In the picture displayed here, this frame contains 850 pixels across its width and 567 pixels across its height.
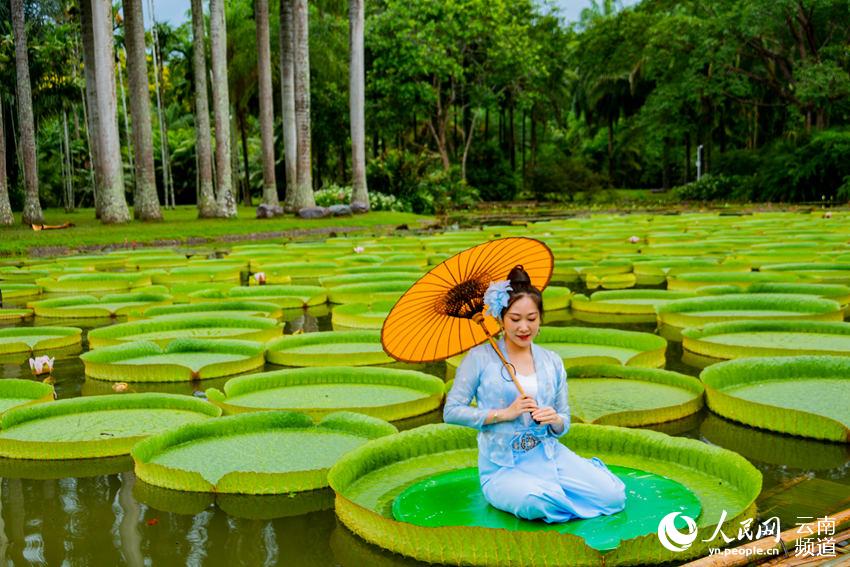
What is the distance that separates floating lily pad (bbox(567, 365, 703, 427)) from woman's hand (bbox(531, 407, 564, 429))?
1.05 m

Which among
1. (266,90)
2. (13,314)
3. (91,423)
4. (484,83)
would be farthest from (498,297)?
(484,83)

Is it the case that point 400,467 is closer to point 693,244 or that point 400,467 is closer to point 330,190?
point 693,244

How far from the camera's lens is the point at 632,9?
123ft

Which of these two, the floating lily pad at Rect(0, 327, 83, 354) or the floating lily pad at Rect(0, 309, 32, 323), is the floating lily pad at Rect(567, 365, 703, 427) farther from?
the floating lily pad at Rect(0, 309, 32, 323)

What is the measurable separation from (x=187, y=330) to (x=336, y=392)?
2.34 metres

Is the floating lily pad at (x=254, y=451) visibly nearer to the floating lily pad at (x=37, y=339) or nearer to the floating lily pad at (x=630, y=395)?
the floating lily pad at (x=630, y=395)

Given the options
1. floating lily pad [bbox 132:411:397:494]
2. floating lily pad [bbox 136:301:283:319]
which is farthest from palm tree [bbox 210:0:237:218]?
floating lily pad [bbox 132:411:397:494]

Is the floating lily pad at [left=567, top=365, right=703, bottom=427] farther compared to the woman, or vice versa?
the floating lily pad at [left=567, top=365, right=703, bottom=427]

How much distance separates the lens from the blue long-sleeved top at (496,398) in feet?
8.95

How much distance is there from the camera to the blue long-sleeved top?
273 centimetres

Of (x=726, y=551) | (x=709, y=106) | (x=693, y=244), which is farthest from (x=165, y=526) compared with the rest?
(x=709, y=106)

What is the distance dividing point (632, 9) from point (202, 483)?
3802 centimetres

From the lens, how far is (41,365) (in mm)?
5098

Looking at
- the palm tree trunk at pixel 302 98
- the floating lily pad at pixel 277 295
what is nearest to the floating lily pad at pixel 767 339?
the floating lily pad at pixel 277 295
